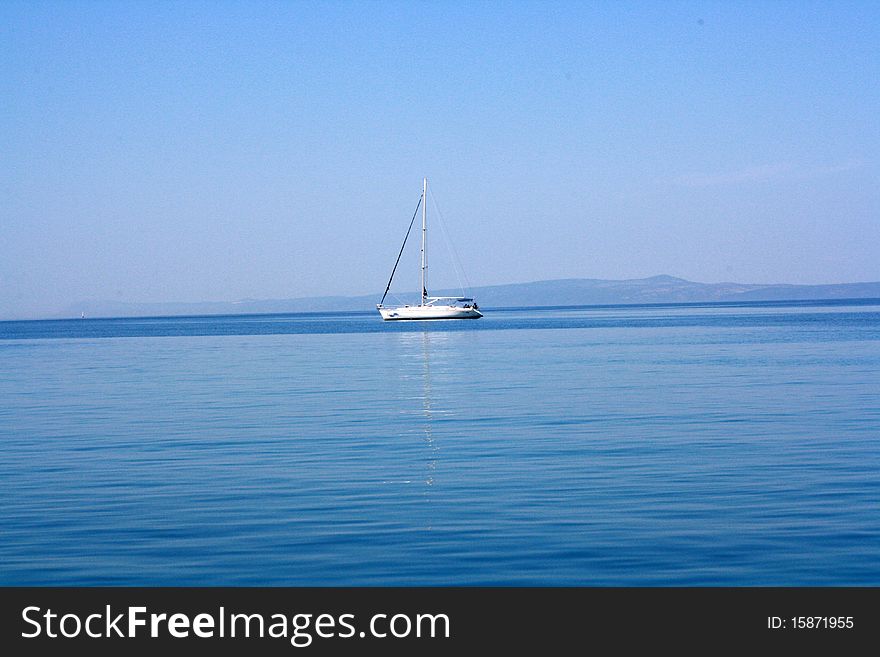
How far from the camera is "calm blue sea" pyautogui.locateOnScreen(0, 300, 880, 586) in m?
13.8

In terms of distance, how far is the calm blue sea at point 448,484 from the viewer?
13797 mm

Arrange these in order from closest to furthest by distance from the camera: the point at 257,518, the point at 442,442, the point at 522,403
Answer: the point at 257,518 < the point at 442,442 < the point at 522,403

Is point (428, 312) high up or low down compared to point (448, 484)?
up

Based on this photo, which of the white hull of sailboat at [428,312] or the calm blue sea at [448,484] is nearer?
the calm blue sea at [448,484]

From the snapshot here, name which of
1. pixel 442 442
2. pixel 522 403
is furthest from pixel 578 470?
pixel 522 403

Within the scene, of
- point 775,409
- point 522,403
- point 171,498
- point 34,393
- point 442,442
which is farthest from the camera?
point 34,393

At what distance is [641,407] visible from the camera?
3356 cm

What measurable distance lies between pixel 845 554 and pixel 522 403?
21.7 m

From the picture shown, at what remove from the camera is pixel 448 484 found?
65.1 ft

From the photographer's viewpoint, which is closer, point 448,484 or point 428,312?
point 448,484

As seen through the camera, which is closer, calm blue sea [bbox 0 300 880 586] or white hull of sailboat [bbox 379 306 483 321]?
calm blue sea [bbox 0 300 880 586]
